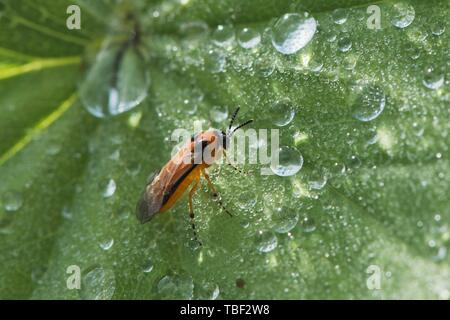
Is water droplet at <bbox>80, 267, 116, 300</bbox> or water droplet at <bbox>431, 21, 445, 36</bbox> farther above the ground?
water droplet at <bbox>431, 21, 445, 36</bbox>

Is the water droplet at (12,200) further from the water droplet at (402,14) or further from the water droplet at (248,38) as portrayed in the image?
the water droplet at (402,14)

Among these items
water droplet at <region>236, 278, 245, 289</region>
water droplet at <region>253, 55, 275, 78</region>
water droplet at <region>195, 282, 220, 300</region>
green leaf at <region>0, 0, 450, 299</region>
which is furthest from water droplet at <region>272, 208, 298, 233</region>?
water droplet at <region>253, 55, 275, 78</region>

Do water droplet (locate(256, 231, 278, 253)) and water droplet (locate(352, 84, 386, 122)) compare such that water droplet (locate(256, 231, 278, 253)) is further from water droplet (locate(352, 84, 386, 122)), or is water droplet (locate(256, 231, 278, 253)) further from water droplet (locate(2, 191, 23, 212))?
water droplet (locate(2, 191, 23, 212))

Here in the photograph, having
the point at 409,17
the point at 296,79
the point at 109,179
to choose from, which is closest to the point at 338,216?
the point at 296,79

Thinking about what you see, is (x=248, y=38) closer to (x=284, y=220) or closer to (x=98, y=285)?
(x=284, y=220)

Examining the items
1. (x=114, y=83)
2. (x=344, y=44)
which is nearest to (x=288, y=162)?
(x=344, y=44)

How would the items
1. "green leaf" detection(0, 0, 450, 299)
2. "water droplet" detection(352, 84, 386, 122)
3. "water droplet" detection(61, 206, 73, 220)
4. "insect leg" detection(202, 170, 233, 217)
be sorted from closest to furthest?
"green leaf" detection(0, 0, 450, 299) → "water droplet" detection(352, 84, 386, 122) → "insect leg" detection(202, 170, 233, 217) → "water droplet" detection(61, 206, 73, 220)

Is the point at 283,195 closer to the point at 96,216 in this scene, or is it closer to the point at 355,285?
the point at 355,285

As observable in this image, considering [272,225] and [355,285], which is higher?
[272,225]
